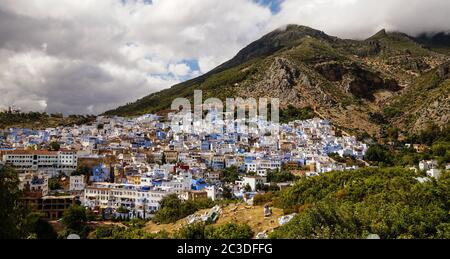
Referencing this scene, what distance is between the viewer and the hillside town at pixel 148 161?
2711 cm

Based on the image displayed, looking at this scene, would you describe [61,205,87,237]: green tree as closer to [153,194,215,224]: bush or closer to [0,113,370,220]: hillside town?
[0,113,370,220]: hillside town

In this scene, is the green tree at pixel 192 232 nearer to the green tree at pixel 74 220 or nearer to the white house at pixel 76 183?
the green tree at pixel 74 220

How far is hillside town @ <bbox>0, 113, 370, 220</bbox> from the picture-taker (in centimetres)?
2711

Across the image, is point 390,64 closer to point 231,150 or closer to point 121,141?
point 231,150

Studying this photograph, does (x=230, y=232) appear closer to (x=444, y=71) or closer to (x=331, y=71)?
(x=444, y=71)

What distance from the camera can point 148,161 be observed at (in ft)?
127

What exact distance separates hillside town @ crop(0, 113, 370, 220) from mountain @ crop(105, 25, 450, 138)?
27.0 feet

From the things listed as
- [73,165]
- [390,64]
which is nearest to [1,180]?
[73,165]

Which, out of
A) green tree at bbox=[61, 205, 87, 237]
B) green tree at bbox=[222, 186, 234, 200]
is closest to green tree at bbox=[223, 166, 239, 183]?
green tree at bbox=[222, 186, 234, 200]

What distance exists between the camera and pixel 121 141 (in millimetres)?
44156

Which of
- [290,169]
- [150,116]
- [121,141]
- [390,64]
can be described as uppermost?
[390,64]

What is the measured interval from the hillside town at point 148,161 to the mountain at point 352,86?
27.0 feet
